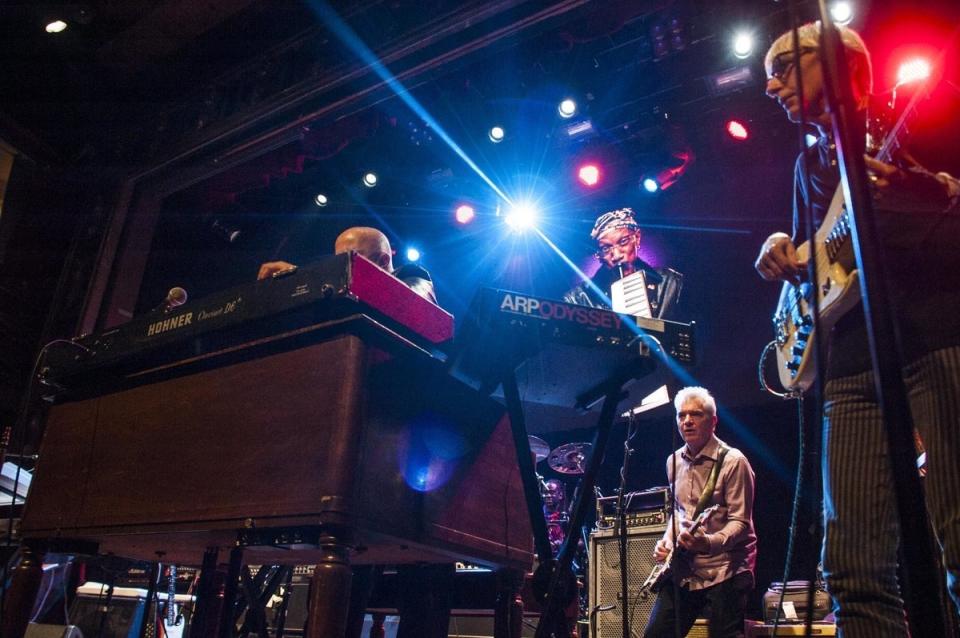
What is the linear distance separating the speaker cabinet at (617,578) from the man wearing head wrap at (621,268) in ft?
5.82

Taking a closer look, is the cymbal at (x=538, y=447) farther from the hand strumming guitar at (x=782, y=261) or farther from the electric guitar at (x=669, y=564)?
the hand strumming guitar at (x=782, y=261)

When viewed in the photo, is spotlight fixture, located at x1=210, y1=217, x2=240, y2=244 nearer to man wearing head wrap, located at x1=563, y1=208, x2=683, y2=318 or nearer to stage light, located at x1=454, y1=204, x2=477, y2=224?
stage light, located at x1=454, y1=204, x2=477, y2=224

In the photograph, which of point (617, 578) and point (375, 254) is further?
point (617, 578)

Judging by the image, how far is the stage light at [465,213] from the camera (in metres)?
7.92

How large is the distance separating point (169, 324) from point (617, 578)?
407 cm

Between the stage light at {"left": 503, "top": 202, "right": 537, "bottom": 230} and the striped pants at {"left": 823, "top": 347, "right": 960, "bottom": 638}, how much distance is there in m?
6.25

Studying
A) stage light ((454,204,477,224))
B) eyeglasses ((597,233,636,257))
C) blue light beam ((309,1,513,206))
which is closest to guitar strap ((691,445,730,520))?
eyeglasses ((597,233,636,257))

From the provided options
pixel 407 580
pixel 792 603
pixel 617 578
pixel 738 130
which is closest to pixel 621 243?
pixel 738 130

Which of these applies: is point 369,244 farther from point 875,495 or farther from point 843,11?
point 843,11

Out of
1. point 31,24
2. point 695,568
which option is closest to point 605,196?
point 695,568

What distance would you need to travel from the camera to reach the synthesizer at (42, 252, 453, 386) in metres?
1.79

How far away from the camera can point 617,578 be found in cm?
507

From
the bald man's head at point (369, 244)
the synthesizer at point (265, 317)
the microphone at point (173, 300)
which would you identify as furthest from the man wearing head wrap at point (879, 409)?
the microphone at point (173, 300)

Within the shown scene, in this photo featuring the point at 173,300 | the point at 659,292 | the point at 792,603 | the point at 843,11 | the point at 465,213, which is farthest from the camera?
the point at 465,213
